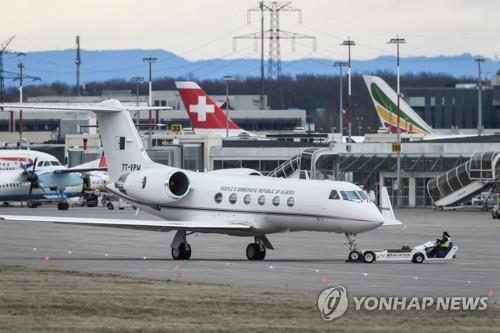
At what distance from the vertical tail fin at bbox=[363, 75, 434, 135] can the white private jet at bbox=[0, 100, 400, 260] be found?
83740 mm

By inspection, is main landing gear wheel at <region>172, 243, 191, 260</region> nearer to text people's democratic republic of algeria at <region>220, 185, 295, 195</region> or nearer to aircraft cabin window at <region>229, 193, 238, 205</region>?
aircraft cabin window at <region>229, 193, 238, 205</region>

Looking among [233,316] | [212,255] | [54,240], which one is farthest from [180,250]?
[233,316]

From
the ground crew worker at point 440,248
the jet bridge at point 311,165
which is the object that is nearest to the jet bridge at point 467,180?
the jet bridge at point 311,165

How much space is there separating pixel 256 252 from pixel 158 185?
3.85 m

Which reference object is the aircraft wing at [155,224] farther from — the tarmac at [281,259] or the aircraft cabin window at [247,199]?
the tarmac at [281,259]

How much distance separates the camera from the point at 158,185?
44.5 m

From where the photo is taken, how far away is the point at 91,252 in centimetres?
4819

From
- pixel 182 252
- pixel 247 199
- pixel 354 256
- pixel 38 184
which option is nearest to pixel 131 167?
pixel 182 252

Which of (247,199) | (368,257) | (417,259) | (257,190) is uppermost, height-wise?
(257,190)

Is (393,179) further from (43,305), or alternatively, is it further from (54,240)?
(43,305)

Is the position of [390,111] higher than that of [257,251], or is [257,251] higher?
[390,111]

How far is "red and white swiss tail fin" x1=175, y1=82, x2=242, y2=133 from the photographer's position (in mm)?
122062

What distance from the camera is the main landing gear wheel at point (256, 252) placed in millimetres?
43719

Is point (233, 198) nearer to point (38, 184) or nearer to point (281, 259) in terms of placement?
point (281, 259)
